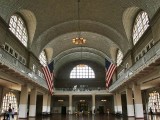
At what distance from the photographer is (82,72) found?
4897 cm

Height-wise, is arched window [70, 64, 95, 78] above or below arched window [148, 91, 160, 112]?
above

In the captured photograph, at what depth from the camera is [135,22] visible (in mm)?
22500

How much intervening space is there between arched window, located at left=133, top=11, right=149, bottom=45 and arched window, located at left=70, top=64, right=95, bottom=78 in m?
26.9

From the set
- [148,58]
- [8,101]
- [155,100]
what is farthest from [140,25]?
[8,101]

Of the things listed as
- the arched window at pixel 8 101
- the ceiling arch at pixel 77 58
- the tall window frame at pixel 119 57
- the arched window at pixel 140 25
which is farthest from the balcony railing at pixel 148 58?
the ceiling arch at pixel 77 58

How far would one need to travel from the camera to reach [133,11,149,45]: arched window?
19534mm

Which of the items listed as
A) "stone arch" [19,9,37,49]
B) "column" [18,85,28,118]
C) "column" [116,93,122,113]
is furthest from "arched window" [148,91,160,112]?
"stone arch" [19,9,37,49]

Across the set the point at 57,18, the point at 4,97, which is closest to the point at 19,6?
the point at 57,18

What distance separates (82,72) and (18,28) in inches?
1154

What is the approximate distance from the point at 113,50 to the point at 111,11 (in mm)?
12690

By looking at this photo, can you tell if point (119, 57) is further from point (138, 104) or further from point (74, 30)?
point (138, 104)

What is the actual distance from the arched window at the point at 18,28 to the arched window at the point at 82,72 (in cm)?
2637

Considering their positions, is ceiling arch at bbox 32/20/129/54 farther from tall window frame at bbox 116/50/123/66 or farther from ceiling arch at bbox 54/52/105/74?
ceiling arch at bbox 54/52/105/74

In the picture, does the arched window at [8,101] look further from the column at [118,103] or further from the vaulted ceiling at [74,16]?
the column at [118,103]
